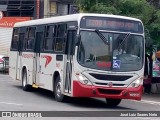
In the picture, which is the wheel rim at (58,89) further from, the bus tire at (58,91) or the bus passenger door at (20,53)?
the bus passenger door at (20,53)

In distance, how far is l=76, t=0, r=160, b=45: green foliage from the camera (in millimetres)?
25156

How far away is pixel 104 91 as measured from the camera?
1906 centimetres

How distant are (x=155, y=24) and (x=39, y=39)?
5.29 metres

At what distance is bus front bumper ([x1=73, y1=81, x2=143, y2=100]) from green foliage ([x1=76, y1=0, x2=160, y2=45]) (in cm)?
583

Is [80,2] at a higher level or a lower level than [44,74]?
higher

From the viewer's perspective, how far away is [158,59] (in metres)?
29.1

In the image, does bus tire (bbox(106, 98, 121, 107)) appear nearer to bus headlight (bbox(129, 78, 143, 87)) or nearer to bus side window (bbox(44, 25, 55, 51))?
bus headlight (bbox(129, 78, 143, 87))

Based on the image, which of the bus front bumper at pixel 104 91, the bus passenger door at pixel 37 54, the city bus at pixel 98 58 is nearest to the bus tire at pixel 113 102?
the city bus at pixel 98 58

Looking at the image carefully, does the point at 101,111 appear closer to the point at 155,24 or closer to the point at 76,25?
the point at 76,25

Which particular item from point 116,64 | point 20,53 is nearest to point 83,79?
point 116,64

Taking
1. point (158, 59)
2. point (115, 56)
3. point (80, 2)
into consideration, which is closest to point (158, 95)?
point (158, 59)

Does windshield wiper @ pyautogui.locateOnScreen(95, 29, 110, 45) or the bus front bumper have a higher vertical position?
windshield wiper @ pyautogui.locateOnScreen(95, 29, 110, 45)

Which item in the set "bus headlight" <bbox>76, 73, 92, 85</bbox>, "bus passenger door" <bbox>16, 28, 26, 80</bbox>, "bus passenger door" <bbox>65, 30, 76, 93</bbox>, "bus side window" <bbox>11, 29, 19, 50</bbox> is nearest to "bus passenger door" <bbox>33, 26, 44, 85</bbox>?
"bus passenger door" <bbox>16, 28, 26, 80</bbox>

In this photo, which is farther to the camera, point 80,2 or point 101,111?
point 80,2
